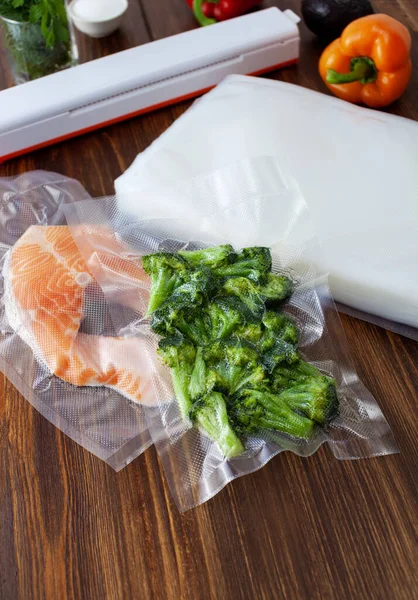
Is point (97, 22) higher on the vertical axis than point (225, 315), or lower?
higher

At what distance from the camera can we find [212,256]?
4.74 ft

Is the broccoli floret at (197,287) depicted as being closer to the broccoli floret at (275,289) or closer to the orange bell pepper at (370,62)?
the broccoli floret at (275,289)

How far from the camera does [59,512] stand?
4.25 feet

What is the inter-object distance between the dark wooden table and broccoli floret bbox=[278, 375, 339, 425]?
0.41ft

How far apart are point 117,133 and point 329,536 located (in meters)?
1.34

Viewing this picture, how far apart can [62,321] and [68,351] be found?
0.08 meters

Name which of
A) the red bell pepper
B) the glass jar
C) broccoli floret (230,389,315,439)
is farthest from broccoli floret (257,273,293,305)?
the red bell pepper

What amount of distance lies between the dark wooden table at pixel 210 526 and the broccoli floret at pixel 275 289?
0.28m

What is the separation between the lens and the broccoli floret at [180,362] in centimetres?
131

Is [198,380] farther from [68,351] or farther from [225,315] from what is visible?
[68,351]

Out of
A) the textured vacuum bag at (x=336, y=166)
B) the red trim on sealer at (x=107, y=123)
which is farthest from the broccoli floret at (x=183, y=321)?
the red trim on sealer at (x=107, y=123)

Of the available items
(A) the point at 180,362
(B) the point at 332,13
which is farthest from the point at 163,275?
(B) the point at 332,13

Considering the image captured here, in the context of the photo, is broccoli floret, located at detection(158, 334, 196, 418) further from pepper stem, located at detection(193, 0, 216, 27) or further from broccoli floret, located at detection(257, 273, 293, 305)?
pepper stem, located at detection(193, 0, 216, 27)

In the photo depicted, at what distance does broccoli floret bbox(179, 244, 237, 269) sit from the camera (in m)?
1.43
